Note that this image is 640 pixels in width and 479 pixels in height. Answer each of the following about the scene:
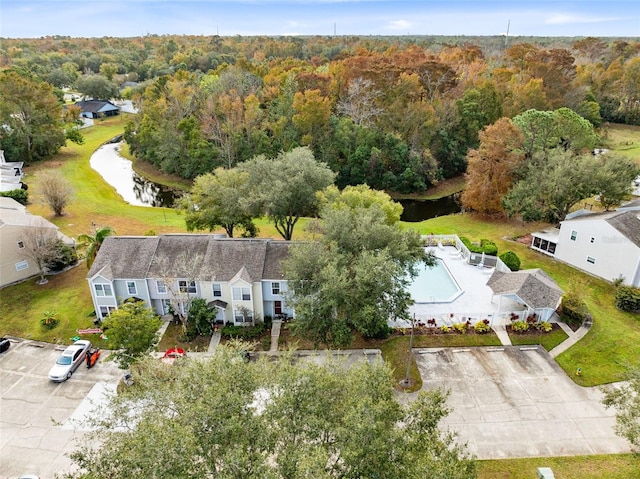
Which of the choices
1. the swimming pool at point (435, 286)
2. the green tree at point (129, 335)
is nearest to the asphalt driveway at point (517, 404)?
the swimming pool at point (435, 286)

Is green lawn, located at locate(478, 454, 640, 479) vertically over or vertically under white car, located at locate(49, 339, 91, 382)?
under

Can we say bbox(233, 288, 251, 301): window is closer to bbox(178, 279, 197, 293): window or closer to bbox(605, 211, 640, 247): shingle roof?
bbox(178, 279, 197, 293): window

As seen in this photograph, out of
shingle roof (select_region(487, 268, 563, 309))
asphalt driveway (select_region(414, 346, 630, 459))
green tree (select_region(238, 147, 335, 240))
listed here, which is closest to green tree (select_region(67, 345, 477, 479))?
asphalt driveway (select_region(414, 346, 630, 459))

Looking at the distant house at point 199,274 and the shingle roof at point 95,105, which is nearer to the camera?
the distant house at point 199,274

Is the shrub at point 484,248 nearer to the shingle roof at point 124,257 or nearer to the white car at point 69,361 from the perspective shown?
the shingle roof at point 124,257

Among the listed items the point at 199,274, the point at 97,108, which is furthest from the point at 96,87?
the point at 199,274

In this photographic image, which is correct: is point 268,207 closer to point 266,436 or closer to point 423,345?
point 423,345

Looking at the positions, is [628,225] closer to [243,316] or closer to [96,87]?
[243,316]
